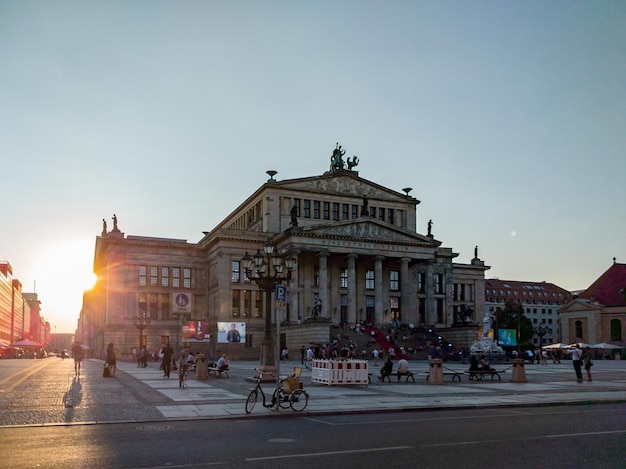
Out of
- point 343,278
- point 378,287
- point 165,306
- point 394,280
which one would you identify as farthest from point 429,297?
point 165,306

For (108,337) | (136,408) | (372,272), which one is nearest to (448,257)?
(372,272)

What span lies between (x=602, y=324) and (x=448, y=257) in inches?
1383

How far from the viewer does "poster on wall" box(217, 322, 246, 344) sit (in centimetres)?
7275

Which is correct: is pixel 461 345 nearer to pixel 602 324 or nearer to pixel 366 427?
pixel 602 324

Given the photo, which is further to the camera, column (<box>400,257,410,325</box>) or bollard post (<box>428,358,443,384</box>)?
column (<box>400,257,410,325</box>)

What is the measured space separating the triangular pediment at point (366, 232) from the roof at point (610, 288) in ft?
150

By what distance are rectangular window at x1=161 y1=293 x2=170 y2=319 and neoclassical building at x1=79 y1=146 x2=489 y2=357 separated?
123 millimetres

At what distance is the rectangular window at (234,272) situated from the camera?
254 ft

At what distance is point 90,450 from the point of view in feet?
41.2

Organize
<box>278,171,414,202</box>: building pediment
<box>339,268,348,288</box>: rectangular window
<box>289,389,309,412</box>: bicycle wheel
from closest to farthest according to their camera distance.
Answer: <box>289,389,309,412</box>: bicycle wheel, <box>339,268,348,288</box>: rectangular window, <box>278,171,414,202</box>: building pediment

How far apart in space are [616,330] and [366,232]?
5312 centimetres

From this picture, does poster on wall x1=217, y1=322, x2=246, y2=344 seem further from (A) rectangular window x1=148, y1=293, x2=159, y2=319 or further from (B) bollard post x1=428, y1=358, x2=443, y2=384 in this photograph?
(B) bollard post x1=428, y1=358, x2=443, y2=384

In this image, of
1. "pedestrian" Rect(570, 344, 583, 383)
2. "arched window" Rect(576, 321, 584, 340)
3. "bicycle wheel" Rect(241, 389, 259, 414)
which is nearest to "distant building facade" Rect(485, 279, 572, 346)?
"arched window" Rect(576, 321, 584, 340)

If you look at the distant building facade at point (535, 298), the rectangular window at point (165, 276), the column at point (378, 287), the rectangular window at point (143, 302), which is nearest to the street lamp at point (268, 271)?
the column at point (378, 287)
